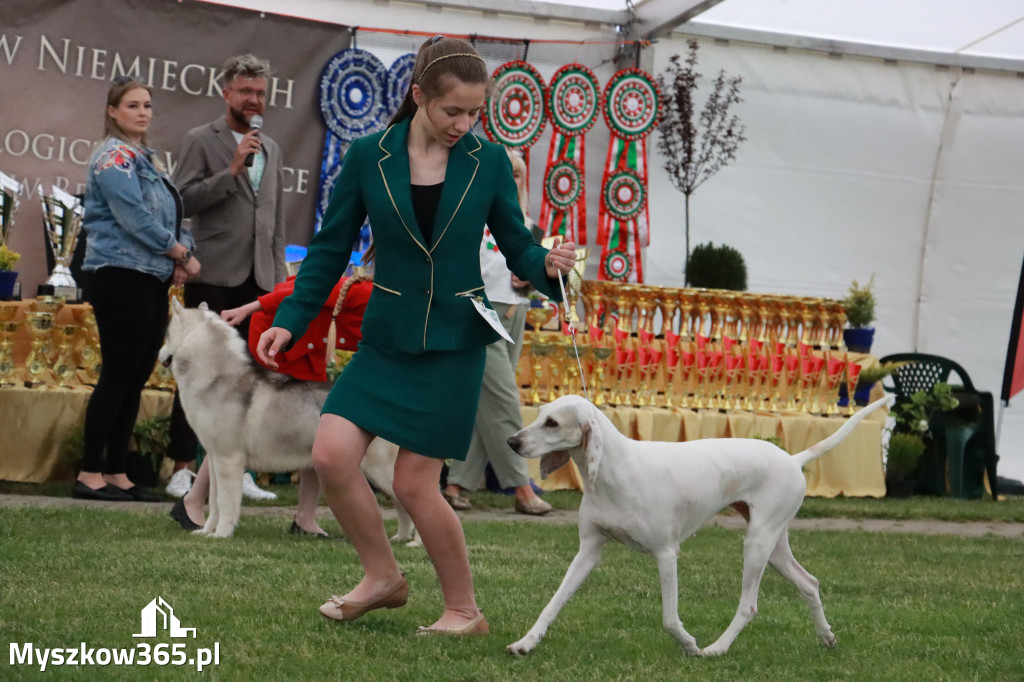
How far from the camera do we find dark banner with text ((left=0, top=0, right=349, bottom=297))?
926 cm

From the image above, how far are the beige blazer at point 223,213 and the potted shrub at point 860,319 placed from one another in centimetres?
534

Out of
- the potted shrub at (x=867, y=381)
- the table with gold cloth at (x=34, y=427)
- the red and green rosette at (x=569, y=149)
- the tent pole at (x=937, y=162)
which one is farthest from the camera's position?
the tent pole at (x=937, y=162)

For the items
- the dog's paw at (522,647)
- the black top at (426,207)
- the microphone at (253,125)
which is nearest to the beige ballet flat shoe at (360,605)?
the dog's paw at (522,647)

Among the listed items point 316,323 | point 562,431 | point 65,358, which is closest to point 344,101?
point 65,358

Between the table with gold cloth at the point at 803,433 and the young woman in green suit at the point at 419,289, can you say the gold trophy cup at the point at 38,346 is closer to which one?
the table with gold cloth at the point at 803,433

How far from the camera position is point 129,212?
20.3 ft

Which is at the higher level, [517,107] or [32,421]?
[517,107]

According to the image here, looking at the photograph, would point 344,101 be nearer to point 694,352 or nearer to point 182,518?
point 694,352

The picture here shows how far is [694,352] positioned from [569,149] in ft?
7.80

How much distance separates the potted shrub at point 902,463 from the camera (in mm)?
9750

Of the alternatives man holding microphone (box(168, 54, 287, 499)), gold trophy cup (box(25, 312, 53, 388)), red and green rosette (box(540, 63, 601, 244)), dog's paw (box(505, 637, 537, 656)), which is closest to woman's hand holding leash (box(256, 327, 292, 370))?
dog's paw (box(505, 637, 537, 656))

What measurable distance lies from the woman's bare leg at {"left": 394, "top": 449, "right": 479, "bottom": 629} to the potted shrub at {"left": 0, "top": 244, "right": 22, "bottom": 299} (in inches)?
193

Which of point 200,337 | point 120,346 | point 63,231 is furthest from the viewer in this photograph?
point 63,231

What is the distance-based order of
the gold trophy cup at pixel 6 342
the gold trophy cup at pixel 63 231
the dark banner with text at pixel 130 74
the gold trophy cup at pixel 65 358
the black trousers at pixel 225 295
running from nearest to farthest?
the black trousers at pixel 225 295, the gold trophy cup at pixel 6 342, the gold trophy cup at pixel 65 358, the gold trophy cup at pixel 63 231, the dark banner with text at pixel 130 74
